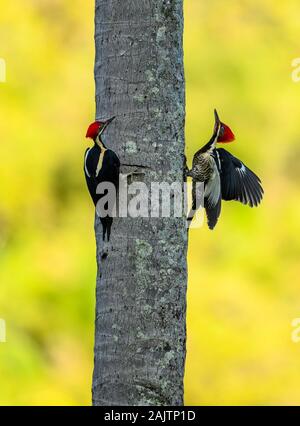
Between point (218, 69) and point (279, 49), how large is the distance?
85 centimetres

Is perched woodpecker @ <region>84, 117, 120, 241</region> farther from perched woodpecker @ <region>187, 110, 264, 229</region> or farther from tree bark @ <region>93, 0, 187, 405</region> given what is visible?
perched woodpecker @ <region>187, 110, 264, 229</region>

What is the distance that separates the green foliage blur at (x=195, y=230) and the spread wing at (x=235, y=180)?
3054mm

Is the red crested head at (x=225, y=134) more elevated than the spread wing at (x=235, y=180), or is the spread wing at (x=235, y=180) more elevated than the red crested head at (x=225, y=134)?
the red crested head at (x=225, y=134)

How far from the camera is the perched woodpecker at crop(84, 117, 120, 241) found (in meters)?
2.86

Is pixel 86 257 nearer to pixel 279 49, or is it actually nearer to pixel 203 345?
pixel 203 345

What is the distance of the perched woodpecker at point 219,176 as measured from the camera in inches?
145

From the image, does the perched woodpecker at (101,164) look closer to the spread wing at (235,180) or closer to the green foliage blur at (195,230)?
the spread wing at (235,180)

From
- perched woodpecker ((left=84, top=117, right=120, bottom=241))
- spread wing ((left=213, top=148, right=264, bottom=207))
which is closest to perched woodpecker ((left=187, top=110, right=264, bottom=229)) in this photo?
spread wing ((left=213, top=148, right=264, bottom=207))

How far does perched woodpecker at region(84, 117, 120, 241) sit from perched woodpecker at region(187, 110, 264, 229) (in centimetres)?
74

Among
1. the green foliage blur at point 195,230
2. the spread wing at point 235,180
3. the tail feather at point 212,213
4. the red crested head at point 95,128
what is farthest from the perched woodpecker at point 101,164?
the green foliage blur at point 195,230

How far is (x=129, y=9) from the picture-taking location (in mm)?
2900

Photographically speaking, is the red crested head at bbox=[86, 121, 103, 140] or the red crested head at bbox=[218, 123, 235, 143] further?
the red crested head at bbox=[218, 123, 235, 143]

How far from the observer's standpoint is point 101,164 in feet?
9.55
